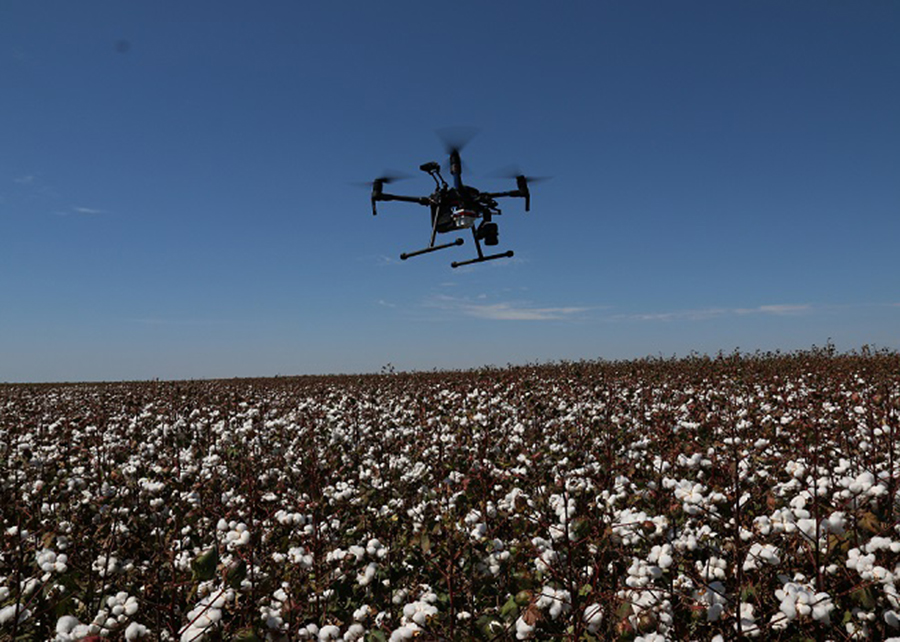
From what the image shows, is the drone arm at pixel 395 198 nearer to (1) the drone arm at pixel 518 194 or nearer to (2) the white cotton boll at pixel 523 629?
(1) the drone arm at pixel 518 194

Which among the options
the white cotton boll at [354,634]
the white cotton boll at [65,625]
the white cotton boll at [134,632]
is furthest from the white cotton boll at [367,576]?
the white cotton boll at [65,625]

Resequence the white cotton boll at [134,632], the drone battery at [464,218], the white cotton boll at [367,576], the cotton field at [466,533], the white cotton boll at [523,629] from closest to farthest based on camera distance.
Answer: the white cotton boll at [134,632], the white cotton boll at [523,629], the cotton field at [466,533], the white cotton boll at [367,576], the drone battery at [464,218]

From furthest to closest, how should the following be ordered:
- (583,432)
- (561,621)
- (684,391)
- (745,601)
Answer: (684,391), (583,432), (561,621), (745,601)

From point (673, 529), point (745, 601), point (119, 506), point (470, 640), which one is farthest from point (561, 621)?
point (119, 506)

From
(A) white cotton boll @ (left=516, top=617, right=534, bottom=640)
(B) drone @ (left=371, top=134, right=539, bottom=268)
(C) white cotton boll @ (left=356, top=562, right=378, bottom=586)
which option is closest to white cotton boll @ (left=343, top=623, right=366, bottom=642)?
(C) white cotton boll @ (left=356, top=562, right=378, bottom=586)

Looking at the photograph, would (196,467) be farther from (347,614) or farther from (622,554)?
(622,554)

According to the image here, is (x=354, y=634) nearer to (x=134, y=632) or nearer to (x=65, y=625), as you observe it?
(x=134, y=632)
